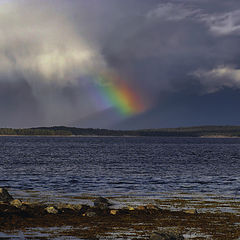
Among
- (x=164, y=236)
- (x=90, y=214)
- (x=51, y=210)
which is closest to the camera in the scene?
(x=164, y=236)

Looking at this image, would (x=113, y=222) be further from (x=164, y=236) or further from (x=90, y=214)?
(x=164, y=236)

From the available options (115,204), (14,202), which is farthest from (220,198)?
(14,202)

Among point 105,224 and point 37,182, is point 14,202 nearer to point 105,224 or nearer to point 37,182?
point 105,224

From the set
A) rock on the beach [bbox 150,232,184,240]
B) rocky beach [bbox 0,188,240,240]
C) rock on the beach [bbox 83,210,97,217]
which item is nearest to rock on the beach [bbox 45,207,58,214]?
rocky beach [bbox 0,188,240,240]

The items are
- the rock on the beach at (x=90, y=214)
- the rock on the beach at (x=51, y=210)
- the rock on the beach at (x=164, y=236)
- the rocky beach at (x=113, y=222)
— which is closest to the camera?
the rock on the beach at (x=164, y=236)

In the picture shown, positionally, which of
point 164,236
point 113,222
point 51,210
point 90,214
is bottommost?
point 113,222

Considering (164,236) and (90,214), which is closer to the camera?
(164,236)

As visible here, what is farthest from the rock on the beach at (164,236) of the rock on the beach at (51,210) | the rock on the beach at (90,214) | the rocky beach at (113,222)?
the rock on the beach at (51,210)

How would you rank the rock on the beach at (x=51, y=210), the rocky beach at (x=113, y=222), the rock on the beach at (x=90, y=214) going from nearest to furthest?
the rocky beach at (x=113, y=222) → the rock on the beach at (x=90, y=214) → the rock on the beach at (x=51, y=210)

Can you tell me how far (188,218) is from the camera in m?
26.4

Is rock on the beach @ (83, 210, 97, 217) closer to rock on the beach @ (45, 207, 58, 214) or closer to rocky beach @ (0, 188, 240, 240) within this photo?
rocky beach @ (0, 188, 240, 240)

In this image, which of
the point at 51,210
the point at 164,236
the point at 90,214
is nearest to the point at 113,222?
the point at 90,214

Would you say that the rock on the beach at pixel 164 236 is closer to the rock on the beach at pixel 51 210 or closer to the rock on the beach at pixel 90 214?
the rock on the beach at pixel 90 214

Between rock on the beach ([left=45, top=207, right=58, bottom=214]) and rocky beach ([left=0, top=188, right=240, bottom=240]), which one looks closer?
rocky beach ([left=0, top=188, right=240, bottom=240])
